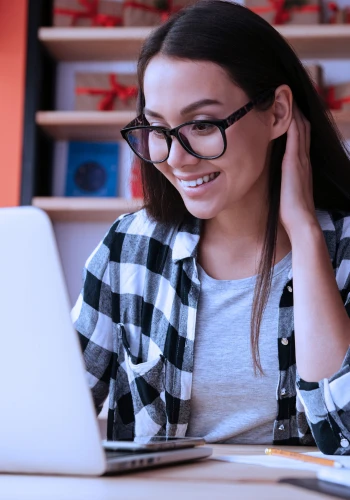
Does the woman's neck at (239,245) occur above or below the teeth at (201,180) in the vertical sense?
below

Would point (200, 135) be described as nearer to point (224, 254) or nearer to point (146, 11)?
point (224, 254)

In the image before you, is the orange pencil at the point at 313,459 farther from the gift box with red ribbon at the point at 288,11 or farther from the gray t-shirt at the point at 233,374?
the gift box with red ribbon at the point at 288,11

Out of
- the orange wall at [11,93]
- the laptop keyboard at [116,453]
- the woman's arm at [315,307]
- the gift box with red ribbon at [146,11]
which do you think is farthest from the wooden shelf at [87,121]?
the laptop keyboard at [116,453]

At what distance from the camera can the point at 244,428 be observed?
1.40m

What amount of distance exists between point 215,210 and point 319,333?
11.9 inches

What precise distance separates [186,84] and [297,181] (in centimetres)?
30

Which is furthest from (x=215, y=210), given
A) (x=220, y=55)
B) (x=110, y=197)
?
(x=110, y=197)

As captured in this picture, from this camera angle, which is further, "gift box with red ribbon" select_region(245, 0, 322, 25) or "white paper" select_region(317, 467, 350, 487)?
"gift box with red ribbon" select_region(245, 0, 322, 25)

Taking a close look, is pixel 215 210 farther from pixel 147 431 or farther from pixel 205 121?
pixel 147 431

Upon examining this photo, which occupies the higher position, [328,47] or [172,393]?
[328,47]

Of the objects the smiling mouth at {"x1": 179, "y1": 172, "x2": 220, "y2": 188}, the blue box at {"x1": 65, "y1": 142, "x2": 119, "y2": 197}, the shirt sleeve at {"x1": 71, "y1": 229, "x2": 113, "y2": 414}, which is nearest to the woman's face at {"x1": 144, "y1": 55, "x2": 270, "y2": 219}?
the smiling mouth at {"x1": 179, "y1": 172, "x2": 220, "y2": 188}

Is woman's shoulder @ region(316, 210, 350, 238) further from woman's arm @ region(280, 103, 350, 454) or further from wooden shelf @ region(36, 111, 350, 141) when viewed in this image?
wooden shelf @ region(36, 111, 350, 141)

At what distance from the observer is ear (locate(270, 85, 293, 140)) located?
1.46 metres

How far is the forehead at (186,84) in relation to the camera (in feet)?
4.37
